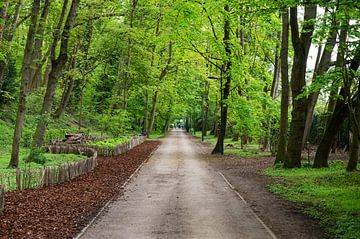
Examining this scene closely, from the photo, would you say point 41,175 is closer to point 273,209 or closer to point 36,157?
point 36,157

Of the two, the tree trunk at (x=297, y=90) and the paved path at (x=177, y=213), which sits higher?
the tree trunk at (x=297, y=90)

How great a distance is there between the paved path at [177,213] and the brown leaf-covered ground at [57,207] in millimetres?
475

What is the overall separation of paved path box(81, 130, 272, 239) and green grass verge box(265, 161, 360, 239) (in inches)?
63.4

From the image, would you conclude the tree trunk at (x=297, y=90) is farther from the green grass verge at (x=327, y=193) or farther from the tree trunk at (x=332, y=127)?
the tree trunk at (x=332, y=127)

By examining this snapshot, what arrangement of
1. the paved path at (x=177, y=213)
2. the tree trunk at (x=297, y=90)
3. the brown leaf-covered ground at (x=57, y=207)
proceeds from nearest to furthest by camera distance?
the brown leaf-covered ground at (x=57, y=207), the paved path at (x=177, y=213), the tree trunk at (x=297, y=90)

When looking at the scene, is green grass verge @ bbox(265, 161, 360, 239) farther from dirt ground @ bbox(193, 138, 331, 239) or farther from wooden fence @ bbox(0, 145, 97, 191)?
wooden fence @ bbox(0, 145, 97, 191)

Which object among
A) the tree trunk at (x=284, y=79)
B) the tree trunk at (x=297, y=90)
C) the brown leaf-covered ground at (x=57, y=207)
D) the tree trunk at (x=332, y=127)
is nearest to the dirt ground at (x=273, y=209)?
the tree trunk at (x=297, y=90)

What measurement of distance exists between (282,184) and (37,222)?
9008 mm

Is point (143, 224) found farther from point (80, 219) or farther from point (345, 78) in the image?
point (345, 78)

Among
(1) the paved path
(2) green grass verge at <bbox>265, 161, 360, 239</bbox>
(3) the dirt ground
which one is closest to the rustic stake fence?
(1) the paved path

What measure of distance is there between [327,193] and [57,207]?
307 inches

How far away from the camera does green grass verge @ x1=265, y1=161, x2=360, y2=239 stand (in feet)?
28.4

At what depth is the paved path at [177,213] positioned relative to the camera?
7.93m

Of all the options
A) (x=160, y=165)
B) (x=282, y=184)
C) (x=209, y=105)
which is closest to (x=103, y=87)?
(x=209, y=105)
